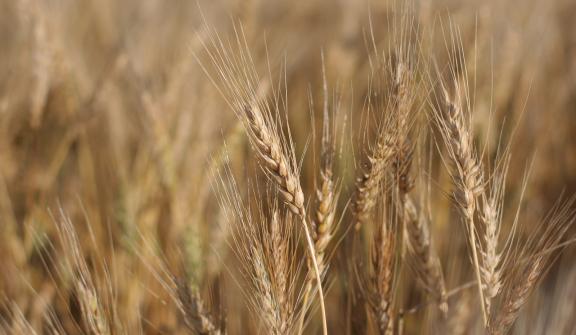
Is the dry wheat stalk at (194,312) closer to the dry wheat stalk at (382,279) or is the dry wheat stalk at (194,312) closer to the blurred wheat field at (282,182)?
the blurred wheat field at (282,182)

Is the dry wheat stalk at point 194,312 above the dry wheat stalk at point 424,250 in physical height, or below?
above

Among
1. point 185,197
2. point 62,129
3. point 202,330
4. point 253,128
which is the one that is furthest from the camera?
point 62,129

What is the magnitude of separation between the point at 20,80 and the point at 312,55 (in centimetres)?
146

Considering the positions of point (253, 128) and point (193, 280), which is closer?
point (253, 128)

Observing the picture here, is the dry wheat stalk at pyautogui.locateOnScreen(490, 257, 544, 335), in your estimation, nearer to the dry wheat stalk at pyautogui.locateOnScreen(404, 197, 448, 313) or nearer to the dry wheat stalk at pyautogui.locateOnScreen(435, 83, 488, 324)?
the dry wheat stalk at pyautogui.locateOnScreen(435, 83, 488, 324)

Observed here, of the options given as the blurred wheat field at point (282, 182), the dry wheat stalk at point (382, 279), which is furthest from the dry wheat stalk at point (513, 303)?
the dry wheat stalk at point (382, 279)

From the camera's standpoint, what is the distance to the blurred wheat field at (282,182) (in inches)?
32.4

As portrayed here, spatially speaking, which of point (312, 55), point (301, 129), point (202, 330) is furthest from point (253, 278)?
point (312, 55)

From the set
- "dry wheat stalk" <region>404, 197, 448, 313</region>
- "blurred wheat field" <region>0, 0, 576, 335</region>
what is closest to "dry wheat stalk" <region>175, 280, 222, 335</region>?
"blurred wheat field" <region>0, 0, 576, 335</region>

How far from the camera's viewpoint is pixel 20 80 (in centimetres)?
191

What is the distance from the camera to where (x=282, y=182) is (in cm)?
77

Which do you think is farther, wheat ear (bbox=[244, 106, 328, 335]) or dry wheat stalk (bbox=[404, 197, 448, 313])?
dry wheat stalk (bbox=[404, 197, 448, 313])

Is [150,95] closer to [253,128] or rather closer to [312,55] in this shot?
[253,128]

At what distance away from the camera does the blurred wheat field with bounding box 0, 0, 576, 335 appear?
2.70ft
